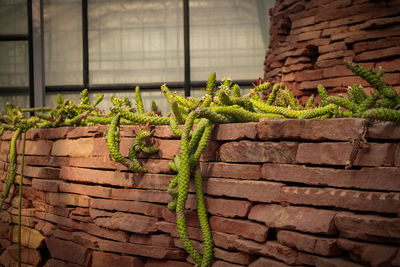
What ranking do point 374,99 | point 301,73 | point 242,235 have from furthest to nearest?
point 301,73, point 242,235, point 374,99

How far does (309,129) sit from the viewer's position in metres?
1.38

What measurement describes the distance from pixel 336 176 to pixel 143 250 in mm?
930

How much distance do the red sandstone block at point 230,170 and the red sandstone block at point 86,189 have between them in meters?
0.56

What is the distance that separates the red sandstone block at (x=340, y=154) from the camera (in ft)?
4.01

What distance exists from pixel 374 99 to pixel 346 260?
1.75 ft

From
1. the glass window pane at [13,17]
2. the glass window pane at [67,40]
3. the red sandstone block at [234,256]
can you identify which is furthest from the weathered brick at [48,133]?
the glass window pane at [13,17]

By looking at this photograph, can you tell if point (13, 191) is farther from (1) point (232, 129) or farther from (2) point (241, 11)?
(2) point (241, 11)

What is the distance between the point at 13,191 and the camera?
2.66m

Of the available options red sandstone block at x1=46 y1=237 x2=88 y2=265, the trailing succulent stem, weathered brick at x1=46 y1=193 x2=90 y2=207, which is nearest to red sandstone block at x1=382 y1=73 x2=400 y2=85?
the trailing succulent stem

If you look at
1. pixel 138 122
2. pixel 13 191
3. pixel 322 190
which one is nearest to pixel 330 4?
pixel 138 122

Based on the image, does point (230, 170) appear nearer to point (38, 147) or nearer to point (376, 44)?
point (38, 147)

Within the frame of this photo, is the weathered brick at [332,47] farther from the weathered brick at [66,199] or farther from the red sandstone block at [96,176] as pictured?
the weathered brick at [66,199]

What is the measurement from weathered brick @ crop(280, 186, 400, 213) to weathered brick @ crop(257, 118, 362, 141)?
0.17 metres

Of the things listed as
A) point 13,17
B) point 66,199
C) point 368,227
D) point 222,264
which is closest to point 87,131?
point 66,199
